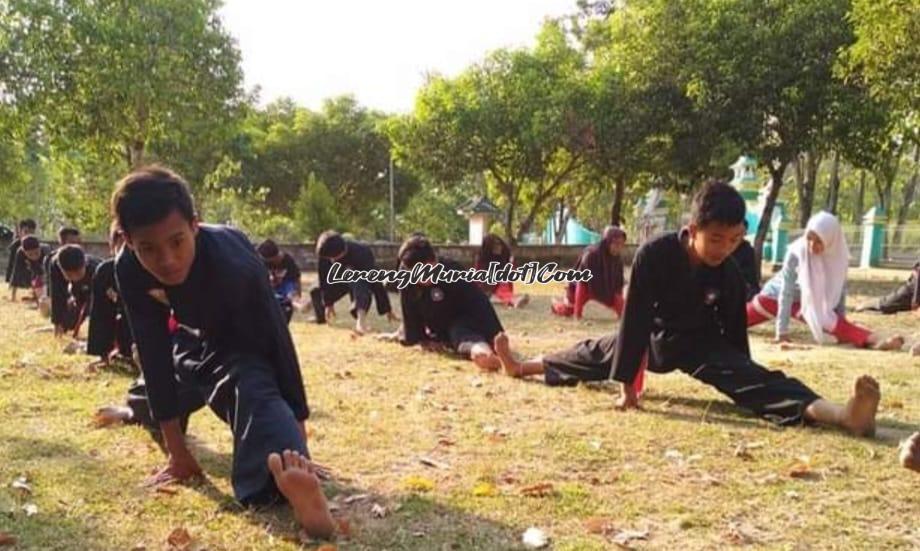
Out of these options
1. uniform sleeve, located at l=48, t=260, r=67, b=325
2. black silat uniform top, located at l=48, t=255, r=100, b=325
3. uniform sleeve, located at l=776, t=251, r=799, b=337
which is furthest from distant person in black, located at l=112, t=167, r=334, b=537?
uniform sleeve, located at l=776, t=251, r=799, b=337

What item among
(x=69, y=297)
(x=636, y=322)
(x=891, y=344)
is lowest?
(x=69, y=297)

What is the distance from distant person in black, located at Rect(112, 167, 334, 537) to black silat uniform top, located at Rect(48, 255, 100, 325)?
4385 mm

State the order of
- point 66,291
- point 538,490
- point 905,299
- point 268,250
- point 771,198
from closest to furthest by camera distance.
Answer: point 538,490 → point 66,291 → point 268,250 → point 905,299 → point 771,198

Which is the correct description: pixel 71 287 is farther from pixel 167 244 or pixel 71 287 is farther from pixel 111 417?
pixel 167 244

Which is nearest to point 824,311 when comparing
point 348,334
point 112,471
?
point 348,334

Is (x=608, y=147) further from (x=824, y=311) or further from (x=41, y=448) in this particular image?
(x=41, y=448)

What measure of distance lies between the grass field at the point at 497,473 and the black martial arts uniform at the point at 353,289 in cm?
366

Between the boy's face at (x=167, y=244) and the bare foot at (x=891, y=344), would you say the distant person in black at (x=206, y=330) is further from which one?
the bare foot at (x=891, y=344)

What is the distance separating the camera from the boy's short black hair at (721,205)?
3.98 meters

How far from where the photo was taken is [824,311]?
739cm

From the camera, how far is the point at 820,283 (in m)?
7.36

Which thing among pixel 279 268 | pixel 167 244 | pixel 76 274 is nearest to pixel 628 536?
pixel 167 244

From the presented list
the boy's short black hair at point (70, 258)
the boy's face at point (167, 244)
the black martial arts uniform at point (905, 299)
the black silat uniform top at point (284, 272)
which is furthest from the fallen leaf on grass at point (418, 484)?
the black martial arts uniform at point (905, 299)

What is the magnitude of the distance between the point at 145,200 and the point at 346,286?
22.8 feet
